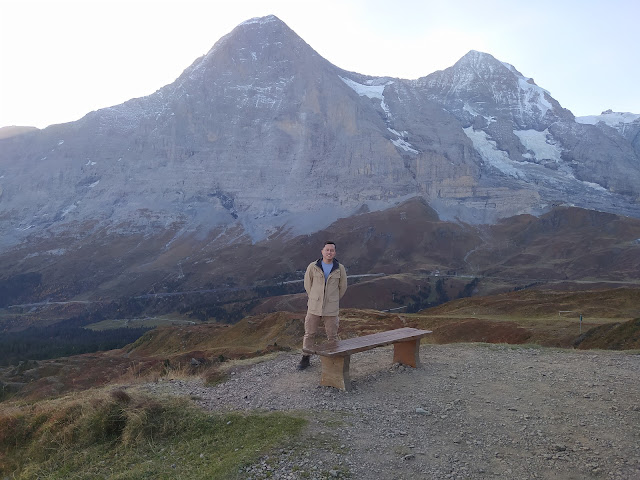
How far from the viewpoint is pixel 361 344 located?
31.5 feet

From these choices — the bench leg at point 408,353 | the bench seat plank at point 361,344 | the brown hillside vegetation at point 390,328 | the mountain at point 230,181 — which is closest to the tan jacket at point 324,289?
the bench seat plank at point 361,344

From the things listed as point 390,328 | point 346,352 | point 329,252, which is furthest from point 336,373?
point 390,328

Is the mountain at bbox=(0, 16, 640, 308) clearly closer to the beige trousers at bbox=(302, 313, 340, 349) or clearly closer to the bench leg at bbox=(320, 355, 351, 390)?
the beige trousers at bbox=(302, 313, 340, 349)

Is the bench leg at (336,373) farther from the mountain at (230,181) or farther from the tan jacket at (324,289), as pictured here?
the mountain at (230,181)

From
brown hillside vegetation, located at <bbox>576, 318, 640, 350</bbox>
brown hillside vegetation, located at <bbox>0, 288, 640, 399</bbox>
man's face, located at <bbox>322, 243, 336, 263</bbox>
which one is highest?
man's face, located at <bbox>322, 243, 336, 263</bbox>

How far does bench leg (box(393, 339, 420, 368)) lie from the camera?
1080cm

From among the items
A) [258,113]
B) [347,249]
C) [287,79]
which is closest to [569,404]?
[347,249]

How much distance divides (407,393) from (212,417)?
140 inches

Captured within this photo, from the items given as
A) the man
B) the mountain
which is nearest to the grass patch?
the man

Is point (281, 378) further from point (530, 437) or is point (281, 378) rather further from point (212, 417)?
point (530, 437)

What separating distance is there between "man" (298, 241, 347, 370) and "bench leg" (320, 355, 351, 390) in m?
0.95

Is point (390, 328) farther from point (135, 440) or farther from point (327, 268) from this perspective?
point (135, 440)

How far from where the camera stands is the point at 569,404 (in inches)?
316

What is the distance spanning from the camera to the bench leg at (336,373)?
905 centimetres
